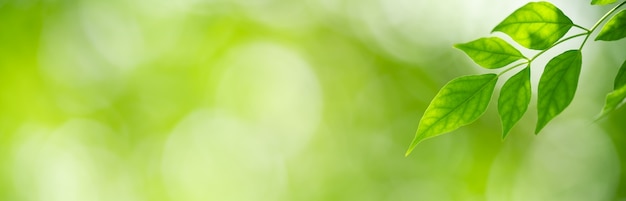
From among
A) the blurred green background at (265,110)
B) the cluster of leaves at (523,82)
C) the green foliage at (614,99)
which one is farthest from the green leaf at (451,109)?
the blurred green background at (265,110)

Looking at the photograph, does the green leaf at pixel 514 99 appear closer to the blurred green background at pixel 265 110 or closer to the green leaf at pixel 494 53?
the green leaf at pixel 494 53

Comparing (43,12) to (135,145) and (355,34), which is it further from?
(355,34)

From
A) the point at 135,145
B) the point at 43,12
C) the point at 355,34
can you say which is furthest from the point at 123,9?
the point at 355,34

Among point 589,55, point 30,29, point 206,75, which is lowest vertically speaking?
point 589,55

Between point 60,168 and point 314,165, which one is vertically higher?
point 60,168

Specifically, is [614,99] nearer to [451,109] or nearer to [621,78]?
[621,78]
